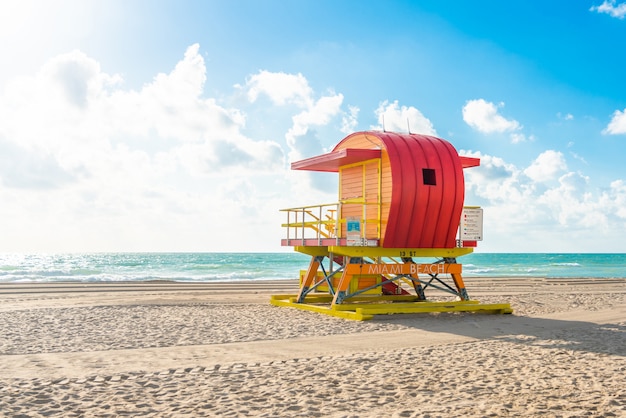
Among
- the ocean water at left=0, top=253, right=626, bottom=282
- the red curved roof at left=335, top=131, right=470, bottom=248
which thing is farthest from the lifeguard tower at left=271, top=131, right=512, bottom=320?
the ocean water at left=0, top=253, right=626, bottom=282

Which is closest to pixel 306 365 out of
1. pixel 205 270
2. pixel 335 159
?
pixel 335 159

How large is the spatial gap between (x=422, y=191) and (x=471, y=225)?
253cm

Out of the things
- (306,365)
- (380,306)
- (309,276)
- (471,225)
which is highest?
(471,225)

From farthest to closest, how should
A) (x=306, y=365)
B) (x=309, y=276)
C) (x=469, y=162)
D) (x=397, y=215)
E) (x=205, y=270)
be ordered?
(x=205, y=270), (x=309, y=276), (x=469, y=162), (x=397, y=215), (x=306, y=365)

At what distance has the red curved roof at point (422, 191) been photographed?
1609 cm

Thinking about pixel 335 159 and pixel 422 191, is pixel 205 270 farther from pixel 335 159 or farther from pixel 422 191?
pixel 422 191

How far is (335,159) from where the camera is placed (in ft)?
56.7

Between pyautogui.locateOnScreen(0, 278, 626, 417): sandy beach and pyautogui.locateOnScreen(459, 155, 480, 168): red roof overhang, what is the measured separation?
4.26m

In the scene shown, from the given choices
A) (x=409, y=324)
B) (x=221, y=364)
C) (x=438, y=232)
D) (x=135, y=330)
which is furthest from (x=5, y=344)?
(x=438, y=232)

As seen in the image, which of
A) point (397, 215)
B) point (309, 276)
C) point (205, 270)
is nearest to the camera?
point (397, 215)

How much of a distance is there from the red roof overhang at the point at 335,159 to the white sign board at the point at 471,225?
3.23 metres

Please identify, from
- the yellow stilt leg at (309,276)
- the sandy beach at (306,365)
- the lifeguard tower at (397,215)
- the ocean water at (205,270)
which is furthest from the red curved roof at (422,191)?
the ocean water at (205,270)

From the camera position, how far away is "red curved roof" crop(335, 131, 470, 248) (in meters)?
16.1

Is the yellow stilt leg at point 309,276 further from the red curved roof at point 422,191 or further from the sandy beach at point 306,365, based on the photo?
the red curved roof at point 422,191
